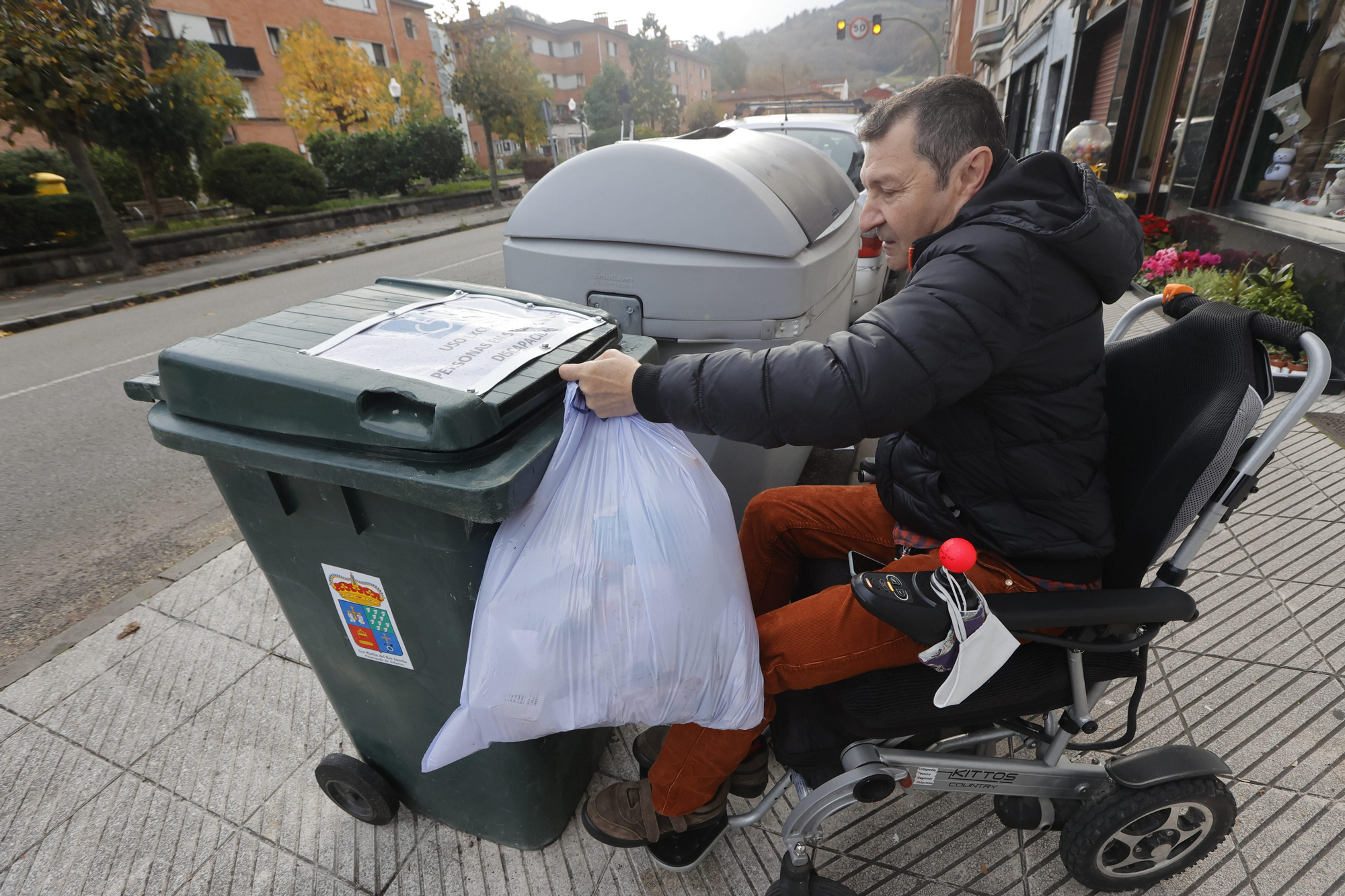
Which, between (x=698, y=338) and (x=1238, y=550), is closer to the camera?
(x=698, y=338)

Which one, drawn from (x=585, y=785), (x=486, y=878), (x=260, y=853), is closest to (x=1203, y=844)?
(x=585, y=785)

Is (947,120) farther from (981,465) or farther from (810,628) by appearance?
(810,628)

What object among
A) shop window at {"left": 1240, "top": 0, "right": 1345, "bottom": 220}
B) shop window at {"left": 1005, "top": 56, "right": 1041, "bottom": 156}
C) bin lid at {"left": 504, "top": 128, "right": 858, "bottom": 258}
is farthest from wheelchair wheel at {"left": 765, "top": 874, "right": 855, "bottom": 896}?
shop window at {"left": 1005, "top": 56, "right": 1041, "bottom": 156}

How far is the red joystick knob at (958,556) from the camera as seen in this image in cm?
112

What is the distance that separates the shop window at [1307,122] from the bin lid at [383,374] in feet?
17.9

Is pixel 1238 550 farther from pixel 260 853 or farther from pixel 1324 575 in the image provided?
pixel 260 853

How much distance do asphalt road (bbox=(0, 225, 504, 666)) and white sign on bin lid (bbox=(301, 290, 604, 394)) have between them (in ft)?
8.03

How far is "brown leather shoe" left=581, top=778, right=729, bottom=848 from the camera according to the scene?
1588 millimetres

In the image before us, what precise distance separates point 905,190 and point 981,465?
23.2 inches

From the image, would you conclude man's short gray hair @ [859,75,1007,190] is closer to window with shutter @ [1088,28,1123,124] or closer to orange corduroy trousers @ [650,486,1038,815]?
orange corduroy trousers @ [650,486,1038,815]

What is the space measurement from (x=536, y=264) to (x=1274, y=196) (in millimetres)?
5787

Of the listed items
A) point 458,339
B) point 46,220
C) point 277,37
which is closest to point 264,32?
point 277,37

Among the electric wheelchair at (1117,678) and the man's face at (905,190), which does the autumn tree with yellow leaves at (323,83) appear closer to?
the man's face at (905,190)

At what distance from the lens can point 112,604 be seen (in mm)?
2715
